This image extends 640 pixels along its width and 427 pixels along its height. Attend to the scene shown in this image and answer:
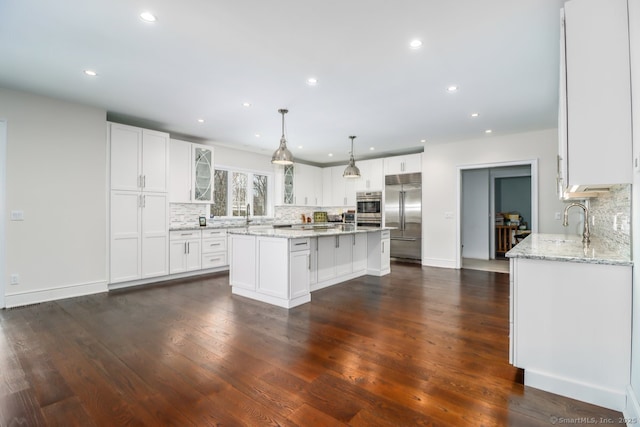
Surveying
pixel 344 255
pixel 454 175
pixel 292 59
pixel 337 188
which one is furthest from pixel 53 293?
pixel 454 175

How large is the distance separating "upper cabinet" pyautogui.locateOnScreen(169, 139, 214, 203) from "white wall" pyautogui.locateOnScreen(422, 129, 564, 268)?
4500 millimetres

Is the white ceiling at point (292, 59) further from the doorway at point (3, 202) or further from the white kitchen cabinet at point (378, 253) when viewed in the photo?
the white kitchen cabinet at point (378, 253)

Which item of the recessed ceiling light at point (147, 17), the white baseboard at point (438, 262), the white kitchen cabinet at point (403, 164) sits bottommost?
the white baseboard at point (438, 262)

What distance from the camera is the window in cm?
664

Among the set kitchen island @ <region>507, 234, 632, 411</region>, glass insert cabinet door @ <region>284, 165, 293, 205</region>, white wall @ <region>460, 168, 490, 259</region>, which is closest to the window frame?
glass insert cabinet door @ <region>284, 165, 293, 205</region>

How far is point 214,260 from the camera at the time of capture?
592 centimetres

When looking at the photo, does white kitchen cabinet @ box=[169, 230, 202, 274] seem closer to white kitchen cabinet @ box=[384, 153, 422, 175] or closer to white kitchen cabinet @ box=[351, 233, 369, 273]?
white kitchen cabinet @ box=[351, 233, 369, 273]

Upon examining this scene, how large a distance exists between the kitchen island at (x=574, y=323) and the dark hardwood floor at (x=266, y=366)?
14 centimetres

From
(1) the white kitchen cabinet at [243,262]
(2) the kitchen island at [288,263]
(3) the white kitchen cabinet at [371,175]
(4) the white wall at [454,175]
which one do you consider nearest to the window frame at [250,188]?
(3) the white kitchen cabinet at [371,175]

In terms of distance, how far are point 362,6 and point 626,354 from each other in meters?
2.75

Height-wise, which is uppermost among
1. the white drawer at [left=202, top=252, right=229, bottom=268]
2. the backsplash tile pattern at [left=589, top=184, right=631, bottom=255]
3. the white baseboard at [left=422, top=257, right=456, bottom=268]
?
the backsplash tile pattern at [left=589, top=184, right=631, bottom=255]

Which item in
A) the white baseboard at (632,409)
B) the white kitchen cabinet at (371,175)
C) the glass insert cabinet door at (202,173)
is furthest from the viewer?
the white kitchen cabinet at (371,175)

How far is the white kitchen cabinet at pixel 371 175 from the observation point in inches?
293

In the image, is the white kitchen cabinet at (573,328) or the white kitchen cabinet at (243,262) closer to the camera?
the white kitchen cabinet at (573,328)
